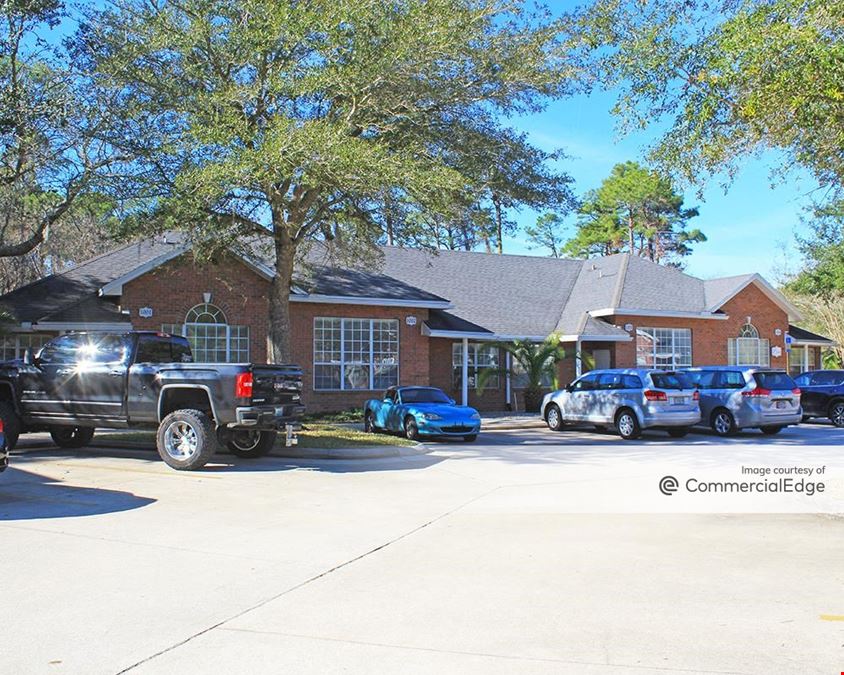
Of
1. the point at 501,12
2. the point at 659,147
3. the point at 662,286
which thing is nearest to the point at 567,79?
the point at 501,12

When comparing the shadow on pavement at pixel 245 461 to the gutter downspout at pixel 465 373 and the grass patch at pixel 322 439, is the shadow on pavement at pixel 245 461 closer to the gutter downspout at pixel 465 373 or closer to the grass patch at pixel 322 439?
the grass patch at pixel 322 439

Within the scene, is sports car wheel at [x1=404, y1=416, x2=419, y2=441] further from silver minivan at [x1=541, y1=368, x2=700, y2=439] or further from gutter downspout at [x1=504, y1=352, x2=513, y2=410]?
gutter downspout at [x1=504, y1=352, x2=513, y2=410]

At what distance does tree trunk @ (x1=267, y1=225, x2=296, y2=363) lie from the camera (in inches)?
695

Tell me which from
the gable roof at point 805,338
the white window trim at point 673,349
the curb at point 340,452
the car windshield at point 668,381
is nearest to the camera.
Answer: the curb at point 340,452

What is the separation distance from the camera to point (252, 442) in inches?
565

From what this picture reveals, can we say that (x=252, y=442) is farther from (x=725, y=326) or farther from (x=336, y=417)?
(x=725, y=326)

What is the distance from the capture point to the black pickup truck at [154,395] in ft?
40.7

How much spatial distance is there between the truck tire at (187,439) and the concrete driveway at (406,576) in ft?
1.45

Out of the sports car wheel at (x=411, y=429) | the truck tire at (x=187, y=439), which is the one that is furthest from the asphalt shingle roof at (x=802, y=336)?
the truck tire at (x=187, y=439)

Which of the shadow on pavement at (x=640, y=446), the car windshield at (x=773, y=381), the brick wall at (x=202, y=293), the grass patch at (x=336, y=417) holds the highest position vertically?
the brick wall at (x=202, y=293)

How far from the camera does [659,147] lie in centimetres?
1137

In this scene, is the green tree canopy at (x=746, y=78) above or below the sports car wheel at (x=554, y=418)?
above

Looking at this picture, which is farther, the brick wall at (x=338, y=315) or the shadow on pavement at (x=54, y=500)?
the brick wall at (x=338, y=315)

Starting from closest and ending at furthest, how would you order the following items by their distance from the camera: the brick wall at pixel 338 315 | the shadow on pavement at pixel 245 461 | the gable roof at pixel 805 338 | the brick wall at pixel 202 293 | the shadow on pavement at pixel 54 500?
the shadow on pavement at pixel 54 500
the shadow on pavement at pixel 245 461
the brick wall at pixel 202 293
the brick wall at pixel 338 315
the gable roof at pixel 805 338
